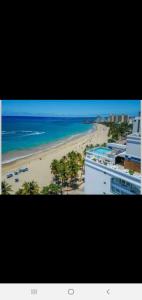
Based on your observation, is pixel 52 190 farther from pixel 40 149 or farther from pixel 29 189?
pixel 40 149

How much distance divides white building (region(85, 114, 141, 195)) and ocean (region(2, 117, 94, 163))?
259 millimetres

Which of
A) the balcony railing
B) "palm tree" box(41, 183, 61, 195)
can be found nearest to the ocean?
"palm tree" box(41, 183, 61, 195)

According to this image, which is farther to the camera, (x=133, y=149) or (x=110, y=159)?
(x=110, y=159)

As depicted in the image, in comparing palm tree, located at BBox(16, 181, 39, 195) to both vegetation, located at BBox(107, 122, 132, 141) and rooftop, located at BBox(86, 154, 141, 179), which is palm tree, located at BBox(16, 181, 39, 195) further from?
vegetation, located at BBox(107, 122, 132, 141)

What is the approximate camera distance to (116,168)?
8.82 feet

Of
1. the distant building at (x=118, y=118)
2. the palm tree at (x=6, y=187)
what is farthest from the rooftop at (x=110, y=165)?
the palm tree at (x=6, y=187)

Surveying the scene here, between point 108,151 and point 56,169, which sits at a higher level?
point 108,151

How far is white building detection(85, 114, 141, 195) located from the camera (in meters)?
2.56

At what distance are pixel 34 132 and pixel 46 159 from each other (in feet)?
0.80

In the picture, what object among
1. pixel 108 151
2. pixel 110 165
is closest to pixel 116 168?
pixel 110 165

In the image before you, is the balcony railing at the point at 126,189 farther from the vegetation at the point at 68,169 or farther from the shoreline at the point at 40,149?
the shoreline at the point at 40,149

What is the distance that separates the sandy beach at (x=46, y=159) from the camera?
8.61ft
